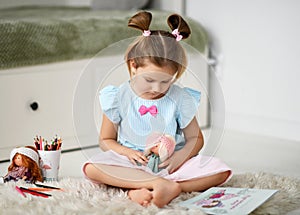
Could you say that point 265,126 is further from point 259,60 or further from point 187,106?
point 187,106

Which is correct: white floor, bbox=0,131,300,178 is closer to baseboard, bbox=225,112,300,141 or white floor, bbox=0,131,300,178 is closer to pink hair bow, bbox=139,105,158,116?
baseboard, bbox=225,112,300,141

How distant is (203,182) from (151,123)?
23cm

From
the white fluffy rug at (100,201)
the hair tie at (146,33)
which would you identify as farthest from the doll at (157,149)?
the hair tie at (146,33)

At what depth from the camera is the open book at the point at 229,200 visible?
1.51 meters

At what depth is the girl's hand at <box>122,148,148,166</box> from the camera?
169cm

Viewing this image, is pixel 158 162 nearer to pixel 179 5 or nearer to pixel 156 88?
pixel 156 88

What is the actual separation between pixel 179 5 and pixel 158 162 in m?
1.61

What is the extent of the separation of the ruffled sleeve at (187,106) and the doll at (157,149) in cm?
8

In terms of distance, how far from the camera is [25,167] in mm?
1872

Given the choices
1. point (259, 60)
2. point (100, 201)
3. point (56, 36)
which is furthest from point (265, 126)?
point (100, 201)

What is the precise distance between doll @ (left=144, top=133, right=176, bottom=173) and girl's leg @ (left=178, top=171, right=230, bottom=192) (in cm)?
9

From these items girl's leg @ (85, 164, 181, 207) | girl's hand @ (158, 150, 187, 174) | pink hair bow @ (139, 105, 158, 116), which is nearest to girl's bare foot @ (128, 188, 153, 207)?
girl's leg @ (85, 164, 181, 207)

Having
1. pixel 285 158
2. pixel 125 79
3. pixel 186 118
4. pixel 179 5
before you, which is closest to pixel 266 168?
pixel 285 158

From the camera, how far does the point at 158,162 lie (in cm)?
169
